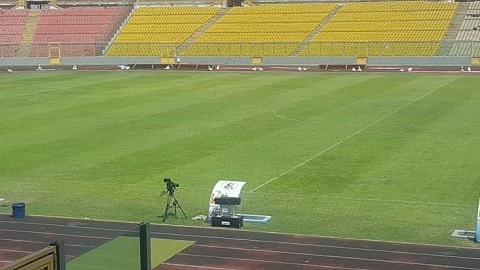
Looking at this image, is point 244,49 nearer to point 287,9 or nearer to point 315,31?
point 315,31

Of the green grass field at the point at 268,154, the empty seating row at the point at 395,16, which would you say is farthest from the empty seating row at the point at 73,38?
the green grass field at the point at 268,154

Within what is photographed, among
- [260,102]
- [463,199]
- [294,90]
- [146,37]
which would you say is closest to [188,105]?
[260,102]

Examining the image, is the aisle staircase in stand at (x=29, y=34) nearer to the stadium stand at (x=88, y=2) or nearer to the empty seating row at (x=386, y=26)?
the stadium stand at (x=88, y=2)

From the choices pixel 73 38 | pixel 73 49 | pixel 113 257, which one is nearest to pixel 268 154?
pixel 113 257

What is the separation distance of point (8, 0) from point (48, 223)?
66866 millimetres

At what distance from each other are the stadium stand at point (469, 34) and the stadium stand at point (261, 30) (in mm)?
11801

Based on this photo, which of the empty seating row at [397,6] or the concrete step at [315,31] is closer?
the concrete step at [315,31]

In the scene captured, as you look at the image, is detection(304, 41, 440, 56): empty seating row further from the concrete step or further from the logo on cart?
the logo on cart

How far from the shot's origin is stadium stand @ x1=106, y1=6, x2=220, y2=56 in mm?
63906

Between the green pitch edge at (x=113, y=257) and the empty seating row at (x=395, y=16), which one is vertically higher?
the empty seating row at (x=395, y=16)

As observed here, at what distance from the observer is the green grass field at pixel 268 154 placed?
1568 cm

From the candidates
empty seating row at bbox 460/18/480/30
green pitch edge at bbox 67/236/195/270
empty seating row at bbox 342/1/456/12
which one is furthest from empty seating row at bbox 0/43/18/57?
green pitch edge at bbox 67/236/195/270

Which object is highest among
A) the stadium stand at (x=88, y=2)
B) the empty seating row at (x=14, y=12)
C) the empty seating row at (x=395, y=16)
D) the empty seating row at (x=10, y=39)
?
the stadium stand at (x=88, y=2)

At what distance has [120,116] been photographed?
1175 inches
